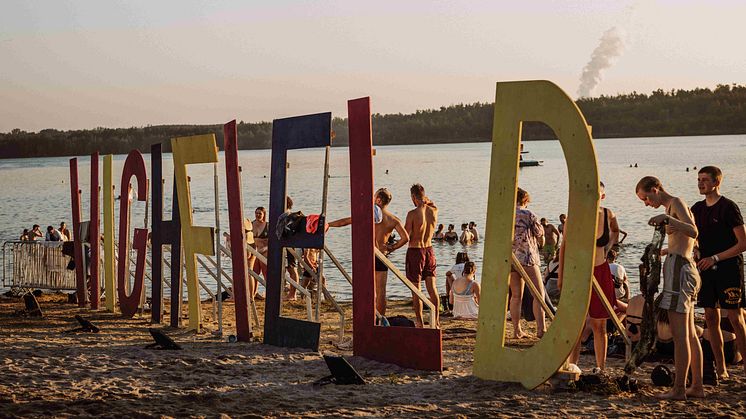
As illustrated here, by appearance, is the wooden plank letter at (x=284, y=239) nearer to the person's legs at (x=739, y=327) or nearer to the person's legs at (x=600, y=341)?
the person's legs at (x=600, y=341)

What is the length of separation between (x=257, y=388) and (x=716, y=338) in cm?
380

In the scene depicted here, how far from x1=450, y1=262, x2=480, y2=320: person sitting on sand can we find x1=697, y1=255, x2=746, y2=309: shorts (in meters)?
5.01

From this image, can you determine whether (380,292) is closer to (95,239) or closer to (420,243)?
(420,243)

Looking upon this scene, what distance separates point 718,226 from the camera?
8320mm

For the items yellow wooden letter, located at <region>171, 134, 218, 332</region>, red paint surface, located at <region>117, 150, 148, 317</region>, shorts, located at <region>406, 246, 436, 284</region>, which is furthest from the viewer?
red paint surface, located at <region>117, 150, 148, 317</region>

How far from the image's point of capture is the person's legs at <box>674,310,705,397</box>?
7.84 m

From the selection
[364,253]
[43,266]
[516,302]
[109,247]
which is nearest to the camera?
[364,253]

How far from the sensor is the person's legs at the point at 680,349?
775 cm

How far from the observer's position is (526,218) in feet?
35.7

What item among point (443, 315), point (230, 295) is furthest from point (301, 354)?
point (230, 295)

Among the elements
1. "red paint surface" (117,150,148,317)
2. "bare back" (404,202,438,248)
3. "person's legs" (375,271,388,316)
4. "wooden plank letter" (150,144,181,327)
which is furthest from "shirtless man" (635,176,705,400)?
"red paint surface" (117,150,148,317)

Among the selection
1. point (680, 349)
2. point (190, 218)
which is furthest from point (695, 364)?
point (190, 218)

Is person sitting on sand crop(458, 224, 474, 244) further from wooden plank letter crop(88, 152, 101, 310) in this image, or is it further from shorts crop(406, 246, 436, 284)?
shorts crop(406, 246, 436, 284)

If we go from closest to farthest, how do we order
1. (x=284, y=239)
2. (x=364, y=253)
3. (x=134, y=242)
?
(x=364, y=253) < (x=284, y=239) < (x=134, y=242)
